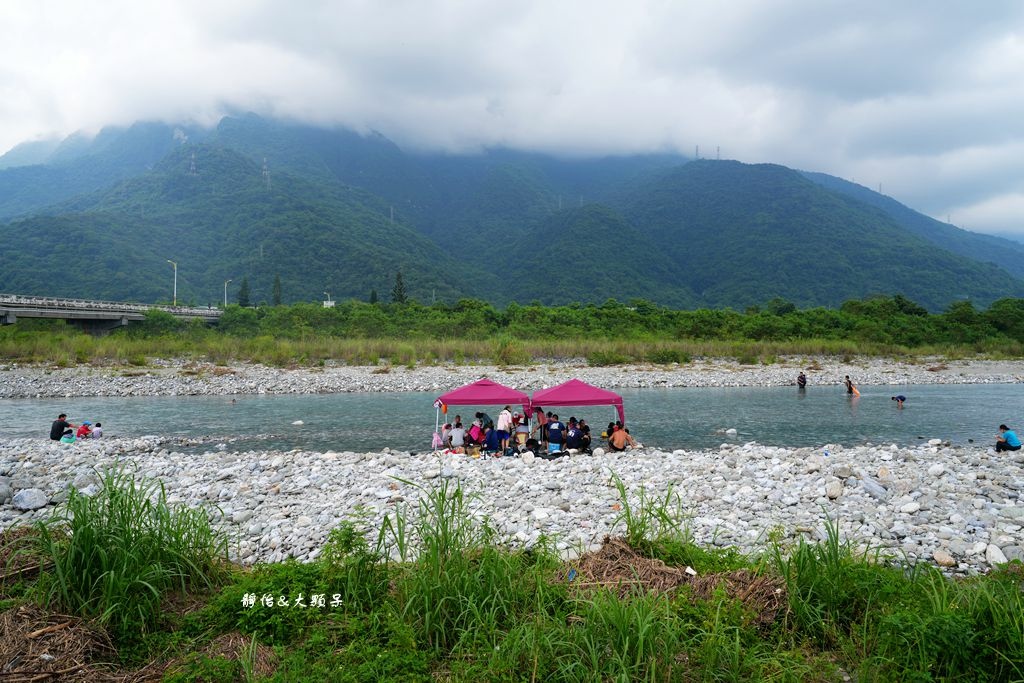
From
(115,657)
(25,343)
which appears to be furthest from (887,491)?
(25,343)

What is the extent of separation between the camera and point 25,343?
134 feet

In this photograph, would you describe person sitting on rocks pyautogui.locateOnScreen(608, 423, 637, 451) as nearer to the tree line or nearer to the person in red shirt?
the person in red shirt

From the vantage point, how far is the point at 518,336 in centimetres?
5344

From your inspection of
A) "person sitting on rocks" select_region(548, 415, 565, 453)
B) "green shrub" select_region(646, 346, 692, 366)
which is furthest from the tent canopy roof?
"green shrub" select_region(646, 346, 692, 366)

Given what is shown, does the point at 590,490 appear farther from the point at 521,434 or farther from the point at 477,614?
the point at 521,434

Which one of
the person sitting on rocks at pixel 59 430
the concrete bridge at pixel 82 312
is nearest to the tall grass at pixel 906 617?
the person sitting on rocks at pixel 59 430

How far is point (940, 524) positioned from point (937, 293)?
14137 cm

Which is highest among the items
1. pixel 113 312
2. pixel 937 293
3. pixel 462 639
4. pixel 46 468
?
pixel 937 293

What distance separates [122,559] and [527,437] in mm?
11178

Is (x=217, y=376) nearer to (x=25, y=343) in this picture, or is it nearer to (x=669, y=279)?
(x=25, y=343)

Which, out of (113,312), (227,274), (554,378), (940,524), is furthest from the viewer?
(227,274)

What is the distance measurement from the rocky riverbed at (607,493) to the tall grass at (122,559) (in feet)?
4.97

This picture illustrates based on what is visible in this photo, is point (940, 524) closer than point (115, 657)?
No

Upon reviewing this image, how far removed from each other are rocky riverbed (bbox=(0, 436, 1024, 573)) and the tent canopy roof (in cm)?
207
